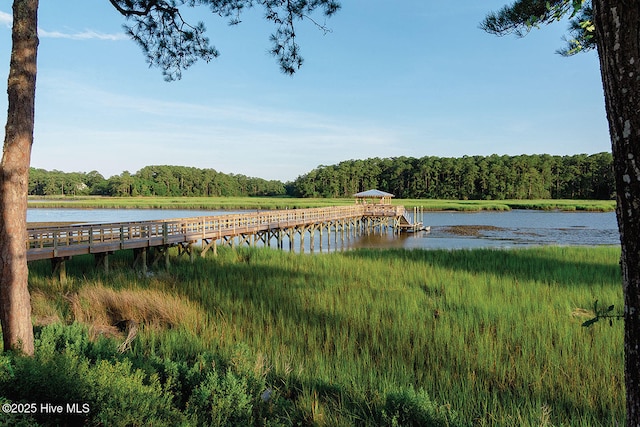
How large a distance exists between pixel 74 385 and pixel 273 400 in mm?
1943

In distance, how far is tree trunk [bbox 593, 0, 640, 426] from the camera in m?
1.92

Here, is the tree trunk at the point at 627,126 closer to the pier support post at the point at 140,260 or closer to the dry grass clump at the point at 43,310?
the dry grass clump at the point at 43,310

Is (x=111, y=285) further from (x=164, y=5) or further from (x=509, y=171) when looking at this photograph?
(x=509, y=171)

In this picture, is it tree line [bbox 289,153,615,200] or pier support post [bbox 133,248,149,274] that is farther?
tree line [bbox 289,153,615,200]

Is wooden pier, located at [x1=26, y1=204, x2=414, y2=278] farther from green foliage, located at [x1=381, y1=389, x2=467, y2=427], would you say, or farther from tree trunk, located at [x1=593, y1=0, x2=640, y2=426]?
tree trunk, located at [x1=593, y1=0, x2=640, y2=426]

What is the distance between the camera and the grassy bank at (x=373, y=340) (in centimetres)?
441

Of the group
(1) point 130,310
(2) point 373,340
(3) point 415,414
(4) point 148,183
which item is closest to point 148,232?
(1) point 130,310

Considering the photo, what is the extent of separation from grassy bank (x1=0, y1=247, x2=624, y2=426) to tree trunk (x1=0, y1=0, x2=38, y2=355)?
847 millimetres

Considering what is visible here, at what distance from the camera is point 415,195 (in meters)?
110

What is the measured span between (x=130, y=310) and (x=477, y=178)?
10513cm

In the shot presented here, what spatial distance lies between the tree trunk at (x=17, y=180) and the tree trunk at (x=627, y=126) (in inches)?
233

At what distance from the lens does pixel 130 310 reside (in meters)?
8.55

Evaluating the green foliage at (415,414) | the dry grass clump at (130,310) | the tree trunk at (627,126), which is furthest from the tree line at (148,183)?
the tree trunk at (627,126)

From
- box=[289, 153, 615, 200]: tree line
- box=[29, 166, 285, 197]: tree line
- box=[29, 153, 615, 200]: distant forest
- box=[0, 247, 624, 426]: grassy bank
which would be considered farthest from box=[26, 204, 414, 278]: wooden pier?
box=[29, 166, 285, 197]: tree line
